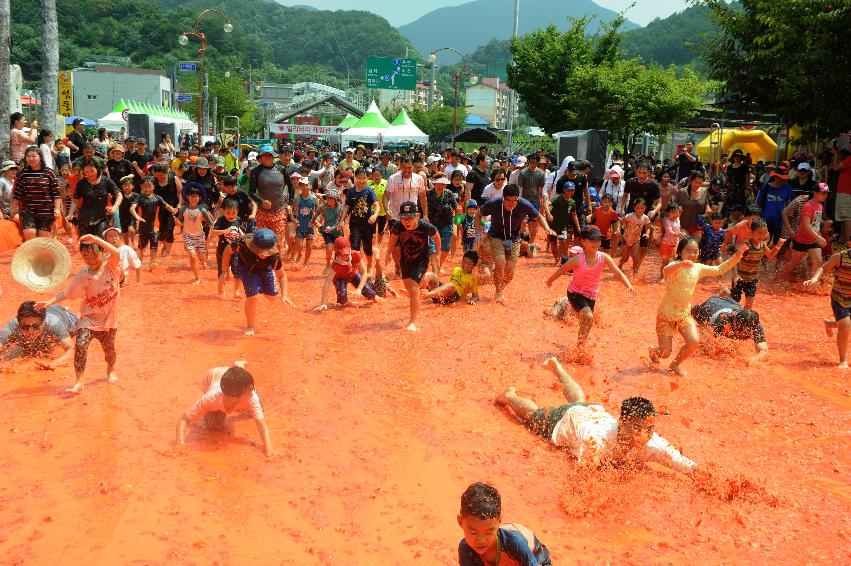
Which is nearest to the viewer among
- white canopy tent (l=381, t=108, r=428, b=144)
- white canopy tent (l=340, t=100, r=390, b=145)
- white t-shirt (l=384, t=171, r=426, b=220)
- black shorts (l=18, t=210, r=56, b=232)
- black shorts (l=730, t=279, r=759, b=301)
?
black shorts (l=730, t=279, r=759, b=301)

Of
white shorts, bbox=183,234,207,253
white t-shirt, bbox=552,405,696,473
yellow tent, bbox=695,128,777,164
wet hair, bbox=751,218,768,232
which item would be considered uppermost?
yellow tent, bbox=695,128,777,164

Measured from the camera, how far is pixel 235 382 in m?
5.85

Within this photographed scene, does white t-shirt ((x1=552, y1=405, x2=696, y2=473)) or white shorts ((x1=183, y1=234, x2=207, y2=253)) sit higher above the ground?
white shorts ((x1=183, y1=234, x2=207, y2=253))

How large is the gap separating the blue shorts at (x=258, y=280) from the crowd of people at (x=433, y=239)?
0.02 meters

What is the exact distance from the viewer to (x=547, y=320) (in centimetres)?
1077

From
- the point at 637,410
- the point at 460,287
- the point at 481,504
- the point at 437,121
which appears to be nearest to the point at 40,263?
the point at 460,287

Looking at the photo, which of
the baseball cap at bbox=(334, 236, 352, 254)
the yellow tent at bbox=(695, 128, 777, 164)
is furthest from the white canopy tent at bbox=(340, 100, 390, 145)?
the baseball cap at bbox=(334, 236, 352, 254)

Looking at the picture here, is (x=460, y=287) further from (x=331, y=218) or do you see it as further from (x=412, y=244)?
(x=331, y=218)

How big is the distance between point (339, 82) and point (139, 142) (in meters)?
163

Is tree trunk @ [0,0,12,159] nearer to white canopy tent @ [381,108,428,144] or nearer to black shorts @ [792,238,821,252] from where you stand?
black shorts @ [792,238,821,252]

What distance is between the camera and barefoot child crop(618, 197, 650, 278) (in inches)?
522

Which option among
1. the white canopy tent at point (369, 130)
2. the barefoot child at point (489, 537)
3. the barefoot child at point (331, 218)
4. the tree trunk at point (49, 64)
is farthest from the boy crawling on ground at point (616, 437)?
the white canopy tent at point (369, 130)

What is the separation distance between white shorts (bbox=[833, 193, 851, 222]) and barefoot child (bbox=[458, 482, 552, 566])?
12208 mm

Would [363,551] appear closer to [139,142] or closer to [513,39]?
[139,142]
